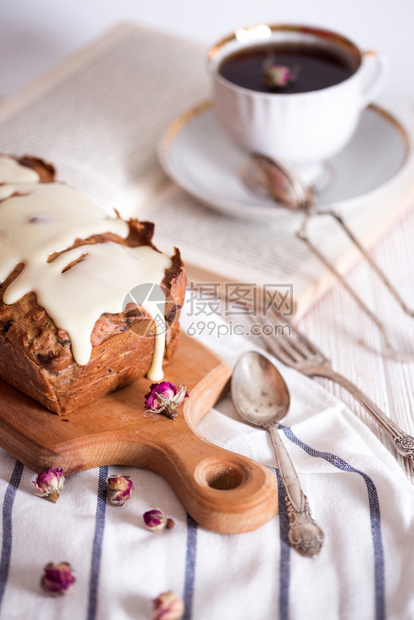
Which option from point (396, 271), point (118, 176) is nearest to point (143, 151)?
point (118, 176)

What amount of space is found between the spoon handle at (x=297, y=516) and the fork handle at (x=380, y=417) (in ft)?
0.73

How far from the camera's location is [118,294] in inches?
49.6

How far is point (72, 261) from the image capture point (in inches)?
51.4

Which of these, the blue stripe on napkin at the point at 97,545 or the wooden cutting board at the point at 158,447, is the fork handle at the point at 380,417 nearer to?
the wooden cutting board at the point at 158,447

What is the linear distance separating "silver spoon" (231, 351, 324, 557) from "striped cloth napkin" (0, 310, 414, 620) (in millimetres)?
Answer: 33

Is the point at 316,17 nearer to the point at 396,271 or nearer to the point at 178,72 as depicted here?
the point at 178,72

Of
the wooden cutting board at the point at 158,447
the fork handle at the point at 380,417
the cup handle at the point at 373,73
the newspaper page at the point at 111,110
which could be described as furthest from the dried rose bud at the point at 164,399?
the cup handle at the point at 373,73

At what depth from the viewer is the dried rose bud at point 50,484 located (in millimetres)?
1154

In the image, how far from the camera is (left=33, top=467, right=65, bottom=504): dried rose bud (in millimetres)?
1154

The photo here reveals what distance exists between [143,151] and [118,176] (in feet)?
0.54

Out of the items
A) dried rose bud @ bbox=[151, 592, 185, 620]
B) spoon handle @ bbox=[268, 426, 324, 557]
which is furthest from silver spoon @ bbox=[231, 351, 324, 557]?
dried rose bud @ bbox=[151, 592, 185, 620]

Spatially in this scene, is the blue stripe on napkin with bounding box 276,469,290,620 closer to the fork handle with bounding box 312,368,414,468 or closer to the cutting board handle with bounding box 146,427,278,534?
the cutting board handle with bounding box 146,427,278,534

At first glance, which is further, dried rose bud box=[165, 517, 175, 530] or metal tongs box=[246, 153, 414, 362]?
metal tongs box=[246, 153, 414, 362]

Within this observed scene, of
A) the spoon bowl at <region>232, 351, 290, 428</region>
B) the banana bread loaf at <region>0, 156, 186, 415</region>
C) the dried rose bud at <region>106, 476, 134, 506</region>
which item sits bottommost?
the spoon bowl at <region>232, 351, 290, 428</region>
